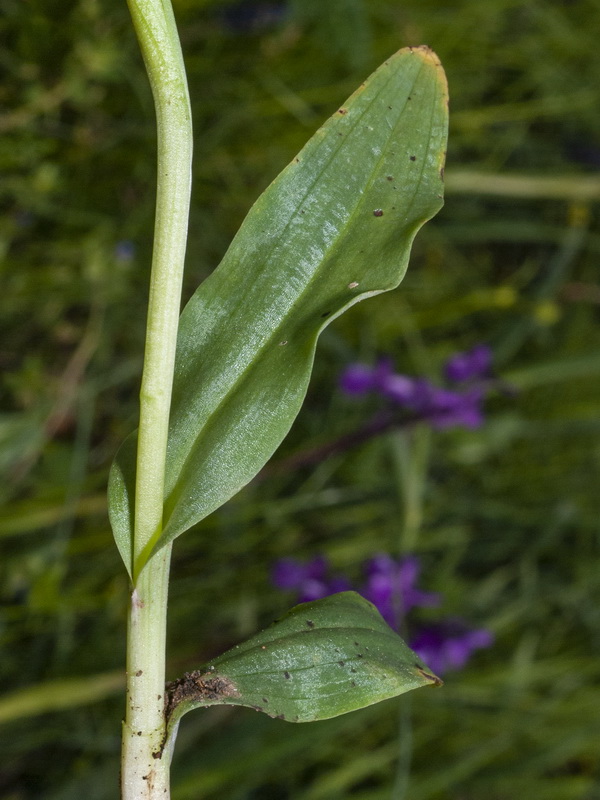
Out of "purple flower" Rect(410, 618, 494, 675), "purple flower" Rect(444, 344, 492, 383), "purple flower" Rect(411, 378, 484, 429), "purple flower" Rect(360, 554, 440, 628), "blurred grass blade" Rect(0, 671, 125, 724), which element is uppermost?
"purple flower" Rect(444, 344, 492, 383)

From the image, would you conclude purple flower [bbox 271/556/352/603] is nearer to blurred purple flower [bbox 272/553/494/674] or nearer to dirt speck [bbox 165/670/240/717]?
blurred purple flower [bbox 272/553/494/674]

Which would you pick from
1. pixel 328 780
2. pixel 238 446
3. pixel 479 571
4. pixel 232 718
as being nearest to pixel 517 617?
pixel 479 571

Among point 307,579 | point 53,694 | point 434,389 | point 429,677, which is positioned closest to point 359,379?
point 434,389

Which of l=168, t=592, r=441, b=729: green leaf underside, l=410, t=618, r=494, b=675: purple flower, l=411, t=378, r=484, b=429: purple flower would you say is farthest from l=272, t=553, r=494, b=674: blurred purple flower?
l=168, t=592, r=441, b=729: green leaf underside

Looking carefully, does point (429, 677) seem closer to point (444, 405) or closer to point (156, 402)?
point (156, 402)

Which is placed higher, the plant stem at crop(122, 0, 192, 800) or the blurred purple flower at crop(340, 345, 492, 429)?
the blurred purple flower at crop(340, 345, 492, 429)

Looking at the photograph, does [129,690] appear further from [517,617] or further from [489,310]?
[489,310]

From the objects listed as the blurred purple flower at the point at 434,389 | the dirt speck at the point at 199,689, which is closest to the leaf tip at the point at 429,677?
the dirt speck at the point at 199,689
